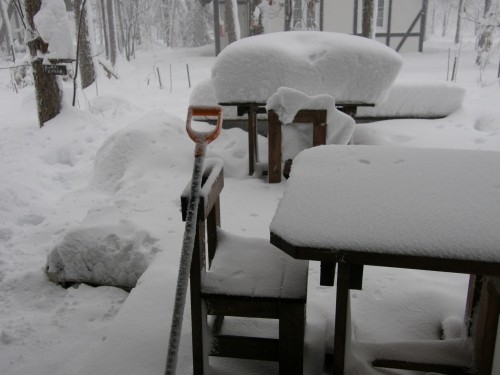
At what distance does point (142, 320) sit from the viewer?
2730 millimetres

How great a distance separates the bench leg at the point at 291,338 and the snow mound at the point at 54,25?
745 cm

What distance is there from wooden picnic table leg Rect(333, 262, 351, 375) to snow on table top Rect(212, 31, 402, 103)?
3.48 metres

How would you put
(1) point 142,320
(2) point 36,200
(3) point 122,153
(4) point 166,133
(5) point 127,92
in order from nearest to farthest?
(1) point 142,320 < (2) point 36,200 < (3) point 122,153 < (4) point 166,133 < (5) point 127,92

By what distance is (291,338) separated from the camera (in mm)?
2104

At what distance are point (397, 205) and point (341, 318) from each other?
0.60 m

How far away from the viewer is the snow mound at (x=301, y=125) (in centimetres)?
490

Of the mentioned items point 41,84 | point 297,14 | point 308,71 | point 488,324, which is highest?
point 297,14

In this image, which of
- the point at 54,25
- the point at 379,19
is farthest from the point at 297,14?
the point at 54,25

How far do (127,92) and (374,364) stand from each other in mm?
13885

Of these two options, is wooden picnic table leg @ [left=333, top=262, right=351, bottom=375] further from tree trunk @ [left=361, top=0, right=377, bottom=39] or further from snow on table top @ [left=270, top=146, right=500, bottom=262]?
tree trunk @ [left=361, top=0, right=377, bottom=39]

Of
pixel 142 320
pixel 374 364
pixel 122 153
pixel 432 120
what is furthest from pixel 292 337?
pixel 432 120

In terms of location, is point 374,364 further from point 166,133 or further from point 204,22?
point 204,22

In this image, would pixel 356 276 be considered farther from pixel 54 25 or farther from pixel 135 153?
pixel 54 25

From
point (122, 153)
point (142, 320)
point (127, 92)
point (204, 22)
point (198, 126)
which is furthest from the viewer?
point (204, 22)
